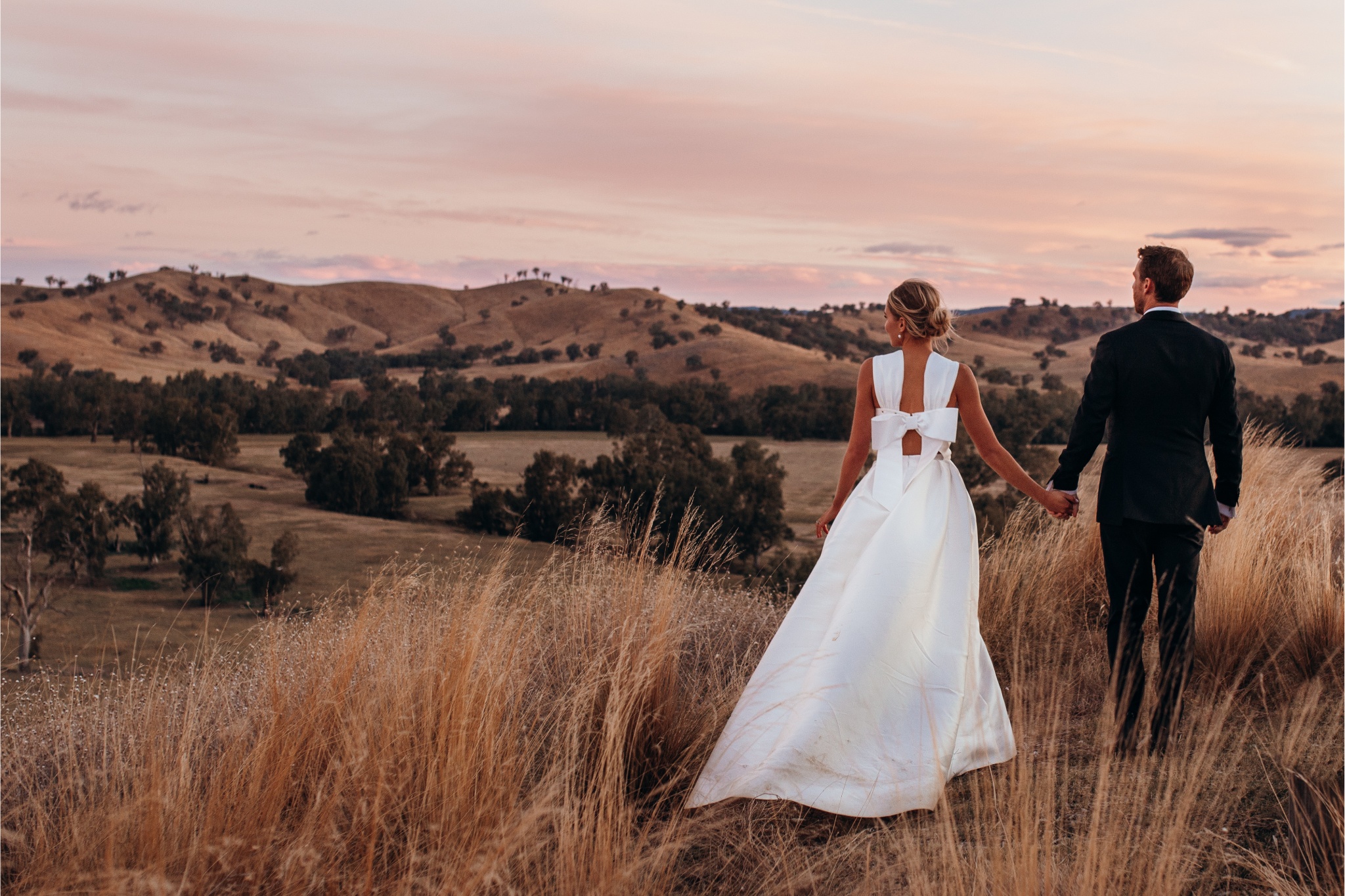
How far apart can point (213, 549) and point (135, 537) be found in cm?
1093

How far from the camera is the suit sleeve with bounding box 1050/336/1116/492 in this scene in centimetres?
413

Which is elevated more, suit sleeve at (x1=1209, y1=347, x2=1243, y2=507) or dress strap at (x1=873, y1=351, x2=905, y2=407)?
dress strap at (x1=873, y1=351, x2=905, y2=407)

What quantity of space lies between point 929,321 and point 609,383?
80.0 m

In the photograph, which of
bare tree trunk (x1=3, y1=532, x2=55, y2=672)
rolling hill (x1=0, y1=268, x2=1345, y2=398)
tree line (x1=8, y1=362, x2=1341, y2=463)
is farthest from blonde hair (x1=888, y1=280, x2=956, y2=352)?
rolling hill (x1=0, y1=268, x2=1345, y2=398)

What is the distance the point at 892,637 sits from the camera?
12.9 ft

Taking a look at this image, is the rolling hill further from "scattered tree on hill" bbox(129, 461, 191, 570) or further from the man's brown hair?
the man's brown hair

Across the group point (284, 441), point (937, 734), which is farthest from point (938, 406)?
point (284, 441)

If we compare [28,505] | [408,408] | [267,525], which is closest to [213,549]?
[267,525]

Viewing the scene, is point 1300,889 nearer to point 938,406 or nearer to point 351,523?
point 938,406

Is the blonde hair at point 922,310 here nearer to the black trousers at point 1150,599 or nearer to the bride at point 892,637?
the bride at point 892,637

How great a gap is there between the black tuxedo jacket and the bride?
0.36 metres

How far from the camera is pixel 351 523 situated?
4009 cm

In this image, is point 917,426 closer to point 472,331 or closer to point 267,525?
point 267,525

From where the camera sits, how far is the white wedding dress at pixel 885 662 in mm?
3781
